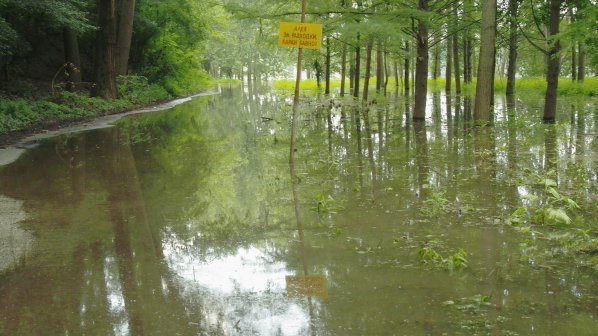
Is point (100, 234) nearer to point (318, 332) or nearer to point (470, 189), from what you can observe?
point (318, 332)

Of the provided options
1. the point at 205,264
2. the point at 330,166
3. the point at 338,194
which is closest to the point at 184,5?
the point at 330,166

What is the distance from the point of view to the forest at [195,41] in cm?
1404

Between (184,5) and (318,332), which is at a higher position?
(184,5)

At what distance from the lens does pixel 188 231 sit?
6117 millimetres

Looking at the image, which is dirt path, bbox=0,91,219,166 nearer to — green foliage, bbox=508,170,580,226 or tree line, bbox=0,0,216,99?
tree line, bbox=0,0,216,99

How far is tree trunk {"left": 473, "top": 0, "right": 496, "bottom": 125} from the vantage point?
13.0 m

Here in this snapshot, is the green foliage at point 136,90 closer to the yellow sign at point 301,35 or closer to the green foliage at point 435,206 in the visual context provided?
the yellow sign at point 301,35

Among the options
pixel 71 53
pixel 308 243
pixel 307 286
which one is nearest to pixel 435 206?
pixel 308 243

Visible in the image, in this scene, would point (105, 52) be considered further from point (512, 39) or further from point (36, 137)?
point (512, 39)

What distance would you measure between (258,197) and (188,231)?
168 centimetres

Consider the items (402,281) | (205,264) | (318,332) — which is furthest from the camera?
(205,264)

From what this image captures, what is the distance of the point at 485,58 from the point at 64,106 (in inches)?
607

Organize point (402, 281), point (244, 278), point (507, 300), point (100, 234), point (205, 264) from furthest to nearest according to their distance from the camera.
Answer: point (100, 234)
point (205, 264)
point (244, 278)
point (402, 281)
point (507, 300)

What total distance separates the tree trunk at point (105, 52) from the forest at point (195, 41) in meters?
0.05
